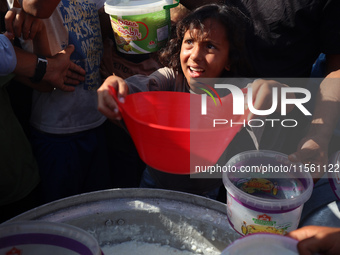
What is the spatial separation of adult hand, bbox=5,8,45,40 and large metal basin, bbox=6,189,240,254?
0.58 metres

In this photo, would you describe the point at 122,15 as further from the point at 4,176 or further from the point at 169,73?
the point at 4,176

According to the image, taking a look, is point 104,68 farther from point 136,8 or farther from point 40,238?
point 40,238

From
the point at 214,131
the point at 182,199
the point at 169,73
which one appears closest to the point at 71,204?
the point at 182,199

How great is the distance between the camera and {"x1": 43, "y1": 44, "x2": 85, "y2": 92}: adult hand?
1.22 metres

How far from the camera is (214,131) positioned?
81 centimetres

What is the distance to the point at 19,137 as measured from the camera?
51.1 inches

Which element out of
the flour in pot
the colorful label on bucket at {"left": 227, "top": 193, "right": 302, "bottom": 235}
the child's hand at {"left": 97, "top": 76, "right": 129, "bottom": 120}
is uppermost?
the child's hand at {"left": 97, "top": 76, "right": 129, "bottom": 120}

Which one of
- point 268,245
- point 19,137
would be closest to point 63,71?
point 19,137

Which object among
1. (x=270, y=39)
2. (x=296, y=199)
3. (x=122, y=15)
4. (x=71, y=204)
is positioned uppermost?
(x=122, y=15)

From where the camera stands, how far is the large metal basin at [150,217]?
3.25 feet

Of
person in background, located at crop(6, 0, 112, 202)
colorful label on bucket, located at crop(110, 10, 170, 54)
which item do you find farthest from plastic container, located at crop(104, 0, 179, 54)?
person in background, located at crop(6, 0, 112, 202)

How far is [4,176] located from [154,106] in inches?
24.7

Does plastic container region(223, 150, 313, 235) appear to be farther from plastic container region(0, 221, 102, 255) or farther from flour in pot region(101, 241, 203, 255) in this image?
plastic container region(0, 221, 102, 255)

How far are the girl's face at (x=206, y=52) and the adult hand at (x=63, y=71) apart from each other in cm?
41
